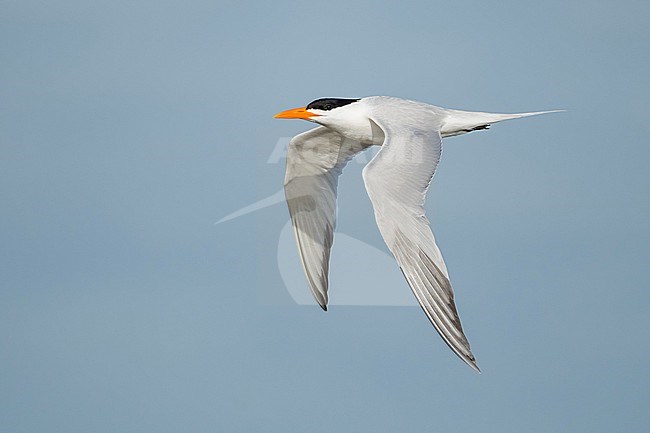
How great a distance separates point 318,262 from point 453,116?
2.88 metres

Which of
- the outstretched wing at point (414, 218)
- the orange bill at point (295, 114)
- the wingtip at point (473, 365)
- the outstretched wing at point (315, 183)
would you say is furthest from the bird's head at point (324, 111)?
the wingtip at point (473, 365)

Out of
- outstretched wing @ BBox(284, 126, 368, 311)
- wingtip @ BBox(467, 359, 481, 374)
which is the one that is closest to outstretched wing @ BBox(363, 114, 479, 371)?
wingtip @ BBox(467, 359, 481, 374)

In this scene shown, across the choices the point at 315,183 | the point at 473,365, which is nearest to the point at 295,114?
the point at 315,183

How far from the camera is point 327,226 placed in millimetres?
17562

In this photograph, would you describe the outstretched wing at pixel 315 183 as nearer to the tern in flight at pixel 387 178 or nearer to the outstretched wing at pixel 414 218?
the tern in flight at pixel 387 178

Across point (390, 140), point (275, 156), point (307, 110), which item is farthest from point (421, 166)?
point (275, 156)

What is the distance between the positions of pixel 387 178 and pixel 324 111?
298 cm

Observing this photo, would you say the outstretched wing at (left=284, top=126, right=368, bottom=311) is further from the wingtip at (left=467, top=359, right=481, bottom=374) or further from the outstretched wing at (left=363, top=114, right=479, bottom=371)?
the wingtip at (left=467, top=359, right=481, bottom=374)

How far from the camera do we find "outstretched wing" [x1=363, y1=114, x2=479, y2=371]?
496 inches

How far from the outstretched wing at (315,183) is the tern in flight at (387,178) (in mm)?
14

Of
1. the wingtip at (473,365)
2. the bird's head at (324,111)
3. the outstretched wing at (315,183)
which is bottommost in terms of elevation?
the wingtip at (473,365)

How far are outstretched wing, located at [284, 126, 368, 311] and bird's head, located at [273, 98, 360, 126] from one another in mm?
885

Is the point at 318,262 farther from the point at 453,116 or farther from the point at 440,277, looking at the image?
the point at 440,277

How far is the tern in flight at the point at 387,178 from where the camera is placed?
1284 cm
